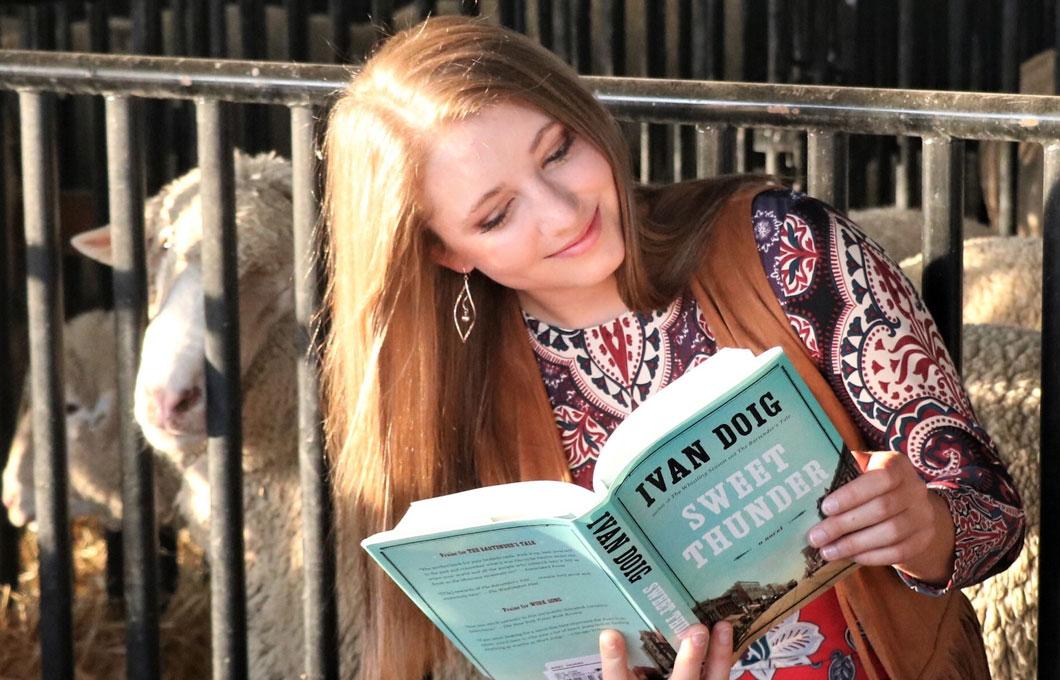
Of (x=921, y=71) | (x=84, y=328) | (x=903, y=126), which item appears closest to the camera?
(x=903, y=126)

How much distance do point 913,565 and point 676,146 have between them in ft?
7.17

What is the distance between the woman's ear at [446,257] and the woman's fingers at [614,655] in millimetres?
488

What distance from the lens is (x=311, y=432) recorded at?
1856 mm

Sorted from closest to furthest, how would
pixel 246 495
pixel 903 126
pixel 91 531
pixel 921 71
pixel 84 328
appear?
pixel 903 126, pixel 246 495, pixel 84 328, pixel 91 531, pixel 921 71

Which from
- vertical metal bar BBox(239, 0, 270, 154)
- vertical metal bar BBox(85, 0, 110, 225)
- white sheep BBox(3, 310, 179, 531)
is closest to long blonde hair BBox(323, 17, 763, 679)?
white sheep BBox(3, 310, 179, 531)

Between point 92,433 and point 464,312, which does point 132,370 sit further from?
point 92,433

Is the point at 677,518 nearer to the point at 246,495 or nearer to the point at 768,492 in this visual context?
the point at 768,492

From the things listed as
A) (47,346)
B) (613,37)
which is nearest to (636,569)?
(47,346)

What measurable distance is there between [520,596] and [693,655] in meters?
0.17

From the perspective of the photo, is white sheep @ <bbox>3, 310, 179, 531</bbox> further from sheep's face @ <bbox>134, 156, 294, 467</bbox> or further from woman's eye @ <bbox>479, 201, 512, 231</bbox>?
woman's eye @ <bbox>479, 201, 512, 231</bbox>

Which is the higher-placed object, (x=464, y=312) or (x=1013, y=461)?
(x=464, y=312)

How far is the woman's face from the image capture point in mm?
1479

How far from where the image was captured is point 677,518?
122 centimetres

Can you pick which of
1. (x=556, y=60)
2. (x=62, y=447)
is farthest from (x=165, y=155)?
(x=556, y=60)
